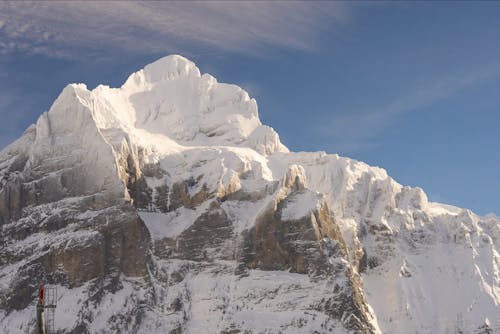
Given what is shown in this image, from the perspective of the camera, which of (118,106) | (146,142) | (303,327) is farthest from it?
(118,106)

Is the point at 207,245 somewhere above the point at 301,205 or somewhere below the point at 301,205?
below

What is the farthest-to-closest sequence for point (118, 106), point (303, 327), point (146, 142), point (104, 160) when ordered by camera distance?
1. point (118, 106)
2. point (146, 142)
3. point (104, 160)
4. point (303, 327)

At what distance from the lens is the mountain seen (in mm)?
163000

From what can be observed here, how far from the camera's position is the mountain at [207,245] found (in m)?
163

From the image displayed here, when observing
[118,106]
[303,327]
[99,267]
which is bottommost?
[303,327]

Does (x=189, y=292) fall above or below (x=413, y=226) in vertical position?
below

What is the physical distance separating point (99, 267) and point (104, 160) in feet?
57.6

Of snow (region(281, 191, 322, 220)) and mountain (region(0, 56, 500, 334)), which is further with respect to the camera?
snow (region(281, 191, 322, 220))

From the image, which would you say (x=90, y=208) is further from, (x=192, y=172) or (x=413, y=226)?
(x=413, y=226)

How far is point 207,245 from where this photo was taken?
17162 centimetres

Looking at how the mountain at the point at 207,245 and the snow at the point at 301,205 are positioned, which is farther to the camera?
the snow at the point at 301,205

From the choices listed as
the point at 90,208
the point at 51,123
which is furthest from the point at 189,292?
the point at 51,123

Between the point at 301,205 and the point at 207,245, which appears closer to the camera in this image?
the point at 207,245

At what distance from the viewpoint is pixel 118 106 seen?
650ft
